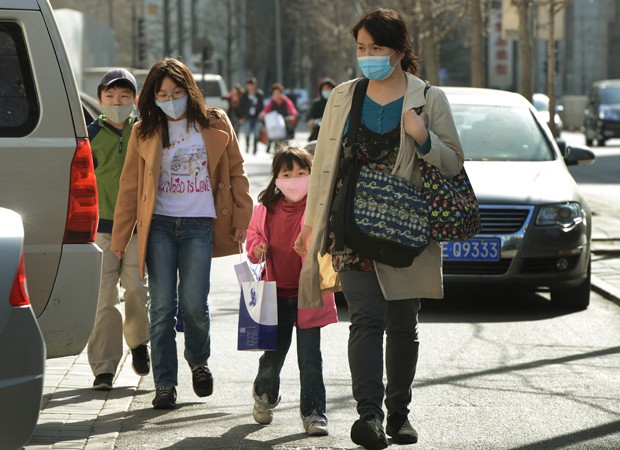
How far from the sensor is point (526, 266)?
33.8 feet

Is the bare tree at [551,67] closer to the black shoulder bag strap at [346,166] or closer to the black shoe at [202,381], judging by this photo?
the black shoe at [202,381]

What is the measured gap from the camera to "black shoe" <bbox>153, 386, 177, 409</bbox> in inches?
276

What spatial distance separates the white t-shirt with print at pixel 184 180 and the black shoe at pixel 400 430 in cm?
147

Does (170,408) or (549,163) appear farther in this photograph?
(549,163)

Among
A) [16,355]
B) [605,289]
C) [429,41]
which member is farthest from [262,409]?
[429,41]

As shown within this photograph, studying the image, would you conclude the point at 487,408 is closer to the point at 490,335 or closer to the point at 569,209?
the point at 490,335

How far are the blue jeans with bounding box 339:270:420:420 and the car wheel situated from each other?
4621 mm

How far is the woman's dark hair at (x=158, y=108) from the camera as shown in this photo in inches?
276

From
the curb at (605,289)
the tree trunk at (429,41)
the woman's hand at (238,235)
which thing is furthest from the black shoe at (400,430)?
the tree trunk at (429,41)

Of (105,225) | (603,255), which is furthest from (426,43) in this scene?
(105,225)

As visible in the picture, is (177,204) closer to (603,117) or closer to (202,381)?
(202,381)

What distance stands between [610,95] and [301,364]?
4063 cm

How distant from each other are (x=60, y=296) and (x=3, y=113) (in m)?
0.72

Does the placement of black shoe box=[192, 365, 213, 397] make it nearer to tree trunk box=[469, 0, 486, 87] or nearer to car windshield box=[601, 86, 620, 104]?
tree trunk box=[469, 0, 486, 87]
